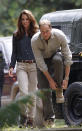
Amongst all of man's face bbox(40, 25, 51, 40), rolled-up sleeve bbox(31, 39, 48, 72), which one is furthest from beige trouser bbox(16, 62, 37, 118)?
man's face bbox(40, 25, 51, 40)

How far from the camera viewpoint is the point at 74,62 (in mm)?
9055

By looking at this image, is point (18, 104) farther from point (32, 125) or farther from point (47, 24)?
point (32, 125)

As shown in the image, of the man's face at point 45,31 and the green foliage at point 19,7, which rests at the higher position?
the man's face at point 45,31

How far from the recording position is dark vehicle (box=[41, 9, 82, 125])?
8898mm

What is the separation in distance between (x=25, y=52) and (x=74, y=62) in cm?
87

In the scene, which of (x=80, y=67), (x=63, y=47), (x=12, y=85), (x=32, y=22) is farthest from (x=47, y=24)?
(x=12, y=85)

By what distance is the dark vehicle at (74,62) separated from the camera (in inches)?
350

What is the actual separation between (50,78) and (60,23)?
2.03 metres

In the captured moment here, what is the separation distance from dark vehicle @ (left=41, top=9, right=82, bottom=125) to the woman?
610mm

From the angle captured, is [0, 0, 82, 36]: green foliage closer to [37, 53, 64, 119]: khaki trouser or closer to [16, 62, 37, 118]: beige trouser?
[16, 62, 37, 118]: beige trouser

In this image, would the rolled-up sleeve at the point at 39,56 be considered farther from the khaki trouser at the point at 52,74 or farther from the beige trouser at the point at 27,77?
the beige trouser at the point at 27,77

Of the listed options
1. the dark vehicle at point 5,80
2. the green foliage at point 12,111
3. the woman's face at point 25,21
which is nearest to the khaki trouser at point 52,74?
the woman's face at point 25,21

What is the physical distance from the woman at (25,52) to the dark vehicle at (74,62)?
61cm

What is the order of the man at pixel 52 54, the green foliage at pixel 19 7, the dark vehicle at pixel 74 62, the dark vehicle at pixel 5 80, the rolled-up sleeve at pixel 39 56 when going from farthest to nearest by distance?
the green foliage at pixel 19 7
the dark vehicle at pixel 5 80
the dark vehicle at pixel 74 62
the rolled-up sleeve at pixel 39 56
the man at pixel 52 54
